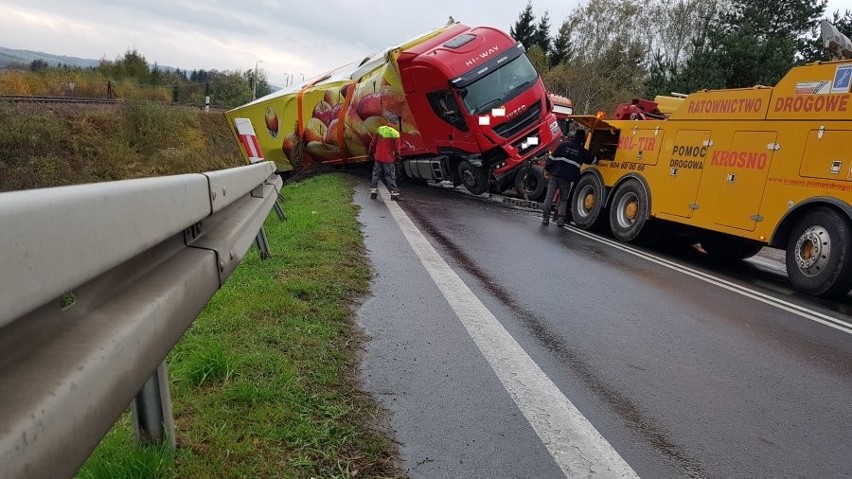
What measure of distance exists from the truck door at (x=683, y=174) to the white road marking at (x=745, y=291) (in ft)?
2.52

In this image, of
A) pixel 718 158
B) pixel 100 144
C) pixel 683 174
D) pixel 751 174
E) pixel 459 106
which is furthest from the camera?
pixel 100 144

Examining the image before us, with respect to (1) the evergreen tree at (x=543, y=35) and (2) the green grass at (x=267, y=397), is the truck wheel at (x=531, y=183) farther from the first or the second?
(1) the evergreen tree at (x=543, y=35)

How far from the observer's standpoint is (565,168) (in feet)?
37.2

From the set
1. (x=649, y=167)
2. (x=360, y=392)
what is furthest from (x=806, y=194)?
(x=360, y=392)

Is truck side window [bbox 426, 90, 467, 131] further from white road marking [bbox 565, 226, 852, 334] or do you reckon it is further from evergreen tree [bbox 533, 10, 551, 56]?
evergreen tree [bbox 533, 10, 551, 56]

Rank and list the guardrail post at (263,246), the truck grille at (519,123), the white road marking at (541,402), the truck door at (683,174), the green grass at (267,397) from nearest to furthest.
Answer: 1. the green grass at (267,397)
2. the white road marking at (541,402)
3. the guardrail post at (263,246)
4. the truck door at (683,174)
5. the truck grille at (519,123)

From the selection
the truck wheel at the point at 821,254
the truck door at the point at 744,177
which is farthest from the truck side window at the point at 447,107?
the truck wheel at the point at 821,254

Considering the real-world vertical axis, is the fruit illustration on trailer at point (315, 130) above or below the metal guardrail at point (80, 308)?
above

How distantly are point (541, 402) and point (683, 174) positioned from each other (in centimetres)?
660

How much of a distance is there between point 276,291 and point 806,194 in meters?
5.91

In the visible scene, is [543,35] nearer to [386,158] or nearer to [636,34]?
[636,34]

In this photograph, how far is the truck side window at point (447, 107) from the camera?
1395 cm

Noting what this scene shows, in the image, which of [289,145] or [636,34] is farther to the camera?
[636,34]

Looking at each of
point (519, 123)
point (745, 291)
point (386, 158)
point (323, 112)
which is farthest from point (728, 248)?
point (323, 112)
